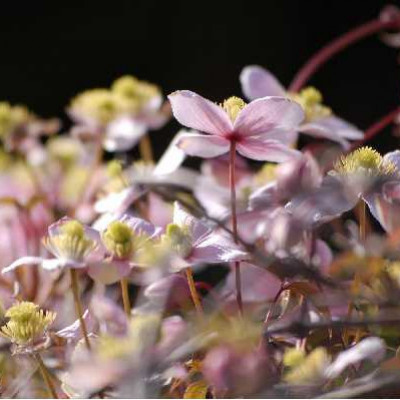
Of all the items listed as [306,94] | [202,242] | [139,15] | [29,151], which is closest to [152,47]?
[139,15]

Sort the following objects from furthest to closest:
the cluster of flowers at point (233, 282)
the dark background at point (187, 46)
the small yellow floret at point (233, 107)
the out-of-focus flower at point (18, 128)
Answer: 1. the dark background at point (187, 46)
2. the out-of-focus flower at point (18, 128)
3. the small yellow floret at point (233, 107)
4. the cluster of flowers at point (233, 282)

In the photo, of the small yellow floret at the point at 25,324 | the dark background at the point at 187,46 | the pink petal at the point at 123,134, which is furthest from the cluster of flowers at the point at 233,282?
the dark background at the point at 187,46

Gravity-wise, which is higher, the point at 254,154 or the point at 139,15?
the point at 254,154

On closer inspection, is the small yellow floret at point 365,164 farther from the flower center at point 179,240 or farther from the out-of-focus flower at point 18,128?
the out-of-focus flower at point 18,128

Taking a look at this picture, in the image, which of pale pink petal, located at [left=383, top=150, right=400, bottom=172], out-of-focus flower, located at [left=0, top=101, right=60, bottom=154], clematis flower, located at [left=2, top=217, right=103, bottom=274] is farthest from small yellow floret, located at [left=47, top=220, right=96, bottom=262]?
out-of-focus flower, located at [left=0, top=101, right=60, bottom=154]

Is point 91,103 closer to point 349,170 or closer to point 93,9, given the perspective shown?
point 349,170

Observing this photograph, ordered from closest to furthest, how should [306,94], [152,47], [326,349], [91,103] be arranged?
[326,349]
[306,94]
[91,103]
[152,47]

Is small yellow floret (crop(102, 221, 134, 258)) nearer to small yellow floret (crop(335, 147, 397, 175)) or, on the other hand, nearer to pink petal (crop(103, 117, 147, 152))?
small yellow floret (crop(335, 147, 397, 175))

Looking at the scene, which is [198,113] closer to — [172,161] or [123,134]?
[172,161]
